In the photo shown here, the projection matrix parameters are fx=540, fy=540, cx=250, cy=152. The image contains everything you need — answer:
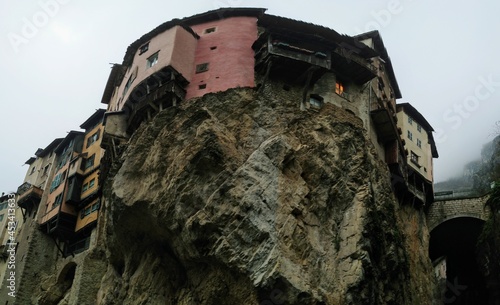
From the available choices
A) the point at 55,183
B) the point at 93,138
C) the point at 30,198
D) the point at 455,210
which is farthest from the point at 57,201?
the point at 455,210

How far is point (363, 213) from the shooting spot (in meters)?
26.2

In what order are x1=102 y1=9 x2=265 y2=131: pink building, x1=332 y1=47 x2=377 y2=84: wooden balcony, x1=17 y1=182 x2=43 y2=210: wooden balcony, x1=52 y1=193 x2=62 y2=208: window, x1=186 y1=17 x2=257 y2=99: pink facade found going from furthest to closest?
x1=17 y1=182 x2=43 y2=210: wooden balcony
x1=52 y1=193 x2=62 y2=208: window
x1=332 y1=47 x2=377 y2=84: wooden balcony
x1=102 y1=9 x2=265 y2=131: pink building
x1=186 y1=17 x2=257 y2=99: pink facade

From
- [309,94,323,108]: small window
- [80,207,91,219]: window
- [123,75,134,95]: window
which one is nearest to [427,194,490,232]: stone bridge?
[309,94,323,108]: small window

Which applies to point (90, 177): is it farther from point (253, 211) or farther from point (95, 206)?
point (253, 211)

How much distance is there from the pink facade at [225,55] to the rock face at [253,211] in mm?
1588

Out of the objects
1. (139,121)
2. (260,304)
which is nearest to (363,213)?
(260,304)

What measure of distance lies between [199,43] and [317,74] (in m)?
8.17

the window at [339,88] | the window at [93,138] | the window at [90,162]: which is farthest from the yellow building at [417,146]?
the window at [93,138]

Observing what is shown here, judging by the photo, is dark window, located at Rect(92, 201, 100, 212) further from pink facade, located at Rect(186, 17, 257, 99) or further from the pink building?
pink facade, located at Rect(186, 17, 257, 99)

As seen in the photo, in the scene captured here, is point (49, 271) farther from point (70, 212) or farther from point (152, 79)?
point (152, 79)

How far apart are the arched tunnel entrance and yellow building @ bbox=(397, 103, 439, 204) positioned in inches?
116

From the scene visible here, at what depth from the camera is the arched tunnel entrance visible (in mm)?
39344

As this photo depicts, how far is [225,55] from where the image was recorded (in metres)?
33.5

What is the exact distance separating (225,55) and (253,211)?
12.5 meters
